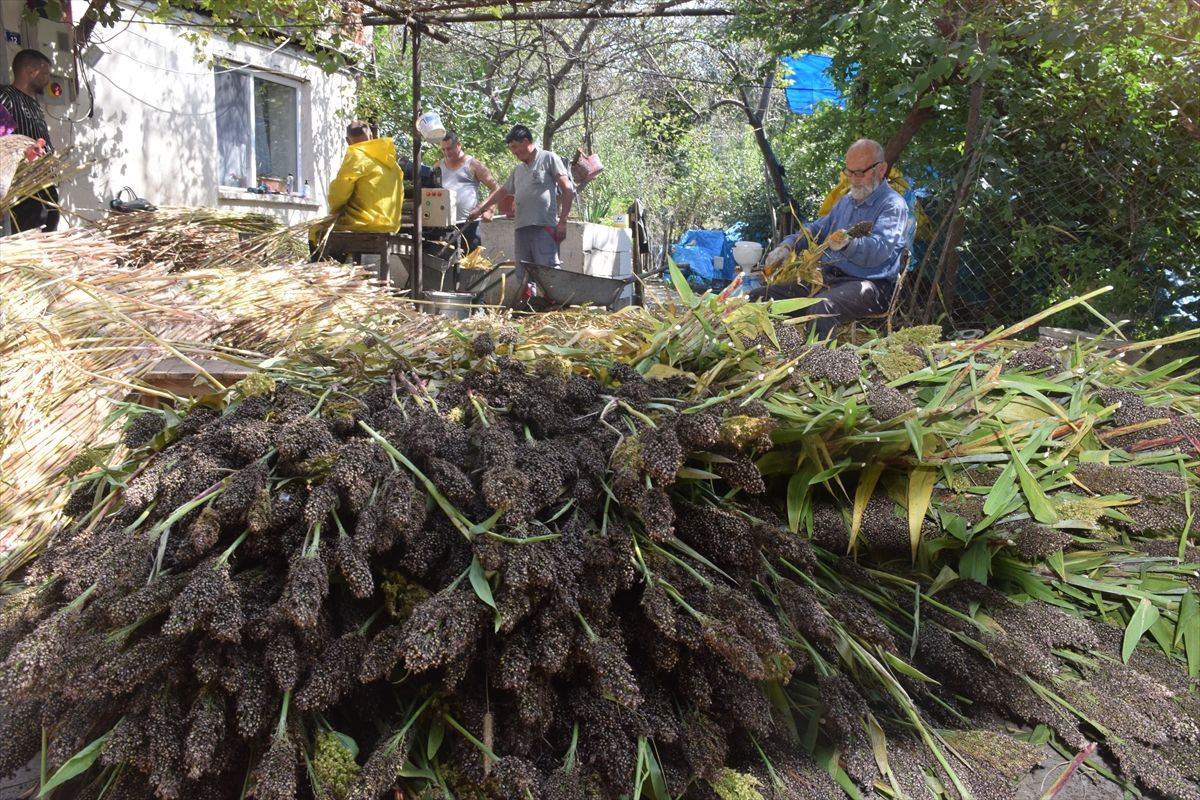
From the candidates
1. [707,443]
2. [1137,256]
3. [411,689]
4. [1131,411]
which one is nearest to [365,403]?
[411,689]

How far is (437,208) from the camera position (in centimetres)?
969

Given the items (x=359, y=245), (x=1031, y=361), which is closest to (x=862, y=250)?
(x=1031, y=361)

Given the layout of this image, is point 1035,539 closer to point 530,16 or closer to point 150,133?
point 530,16

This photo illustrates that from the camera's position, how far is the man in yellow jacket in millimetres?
7535

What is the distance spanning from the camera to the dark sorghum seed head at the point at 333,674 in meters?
1.13

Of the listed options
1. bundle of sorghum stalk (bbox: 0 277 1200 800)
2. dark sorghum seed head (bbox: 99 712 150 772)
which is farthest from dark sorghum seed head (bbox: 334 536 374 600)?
dark sorghum seed head (bbox: 99 712 150 772)

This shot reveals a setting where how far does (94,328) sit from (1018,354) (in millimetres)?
2731

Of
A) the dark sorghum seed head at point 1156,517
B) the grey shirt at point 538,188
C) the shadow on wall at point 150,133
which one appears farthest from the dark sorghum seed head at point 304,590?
the shadow on wall at point 150,133

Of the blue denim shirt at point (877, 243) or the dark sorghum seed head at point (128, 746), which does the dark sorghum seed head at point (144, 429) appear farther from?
the blue denim shirt at point (877, 243)

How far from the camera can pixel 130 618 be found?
44.5 inches

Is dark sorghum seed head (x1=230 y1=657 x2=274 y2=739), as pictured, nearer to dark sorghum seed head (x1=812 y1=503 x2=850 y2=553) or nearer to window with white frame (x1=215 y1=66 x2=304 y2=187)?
dark sorghum seed head (x1=812 y1=503 x2=850 y2=553)

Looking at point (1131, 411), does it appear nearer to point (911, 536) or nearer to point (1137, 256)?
point (911, 536)

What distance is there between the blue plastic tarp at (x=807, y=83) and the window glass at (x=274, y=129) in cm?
698

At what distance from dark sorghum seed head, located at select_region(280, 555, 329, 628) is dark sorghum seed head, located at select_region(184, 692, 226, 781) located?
0.47 ft
